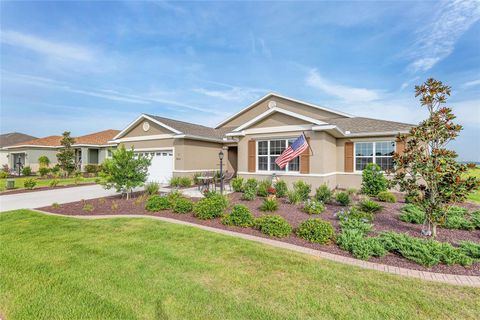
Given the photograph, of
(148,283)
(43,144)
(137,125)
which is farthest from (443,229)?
(43,144)

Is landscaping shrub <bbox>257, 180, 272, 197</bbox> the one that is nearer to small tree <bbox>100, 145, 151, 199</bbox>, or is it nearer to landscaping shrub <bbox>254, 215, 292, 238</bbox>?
landscaping shrub <bbox>254, 215, 292, 238</bbox>

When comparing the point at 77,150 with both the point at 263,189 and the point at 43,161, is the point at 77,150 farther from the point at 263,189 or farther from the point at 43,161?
the point at 263,189

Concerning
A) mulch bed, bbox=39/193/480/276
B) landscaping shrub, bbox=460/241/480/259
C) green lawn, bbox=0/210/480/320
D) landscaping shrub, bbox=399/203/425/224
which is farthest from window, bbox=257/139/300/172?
landscaping shrub, bbox=460/241/480/259

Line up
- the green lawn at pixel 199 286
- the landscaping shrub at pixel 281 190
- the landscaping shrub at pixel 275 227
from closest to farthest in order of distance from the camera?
1. the green lawn at pixel 199 286
2. the landscaping shrub at pixel 275 227
3. the landscaping shrub at pixel 281 190

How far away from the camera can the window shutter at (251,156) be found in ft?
42.7

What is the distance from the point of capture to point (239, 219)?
6.62 metres

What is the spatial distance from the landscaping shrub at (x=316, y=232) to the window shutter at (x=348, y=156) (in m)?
9.29

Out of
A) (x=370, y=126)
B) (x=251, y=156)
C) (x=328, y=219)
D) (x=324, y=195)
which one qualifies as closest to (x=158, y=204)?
(x=328, y=219)

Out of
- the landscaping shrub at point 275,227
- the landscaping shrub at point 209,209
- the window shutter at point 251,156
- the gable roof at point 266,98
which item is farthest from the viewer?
the gable roof at point 266,98

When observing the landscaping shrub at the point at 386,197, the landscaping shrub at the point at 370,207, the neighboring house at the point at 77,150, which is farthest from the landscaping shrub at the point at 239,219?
the neighboring house at the point at 77,150

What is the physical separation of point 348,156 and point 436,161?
27.3 ft

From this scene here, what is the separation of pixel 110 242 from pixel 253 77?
15.5 meters

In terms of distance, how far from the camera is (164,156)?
16.7m

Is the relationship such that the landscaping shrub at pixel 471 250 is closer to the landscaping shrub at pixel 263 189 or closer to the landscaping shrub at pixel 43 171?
the landscaping shrub at pixel 263 189
